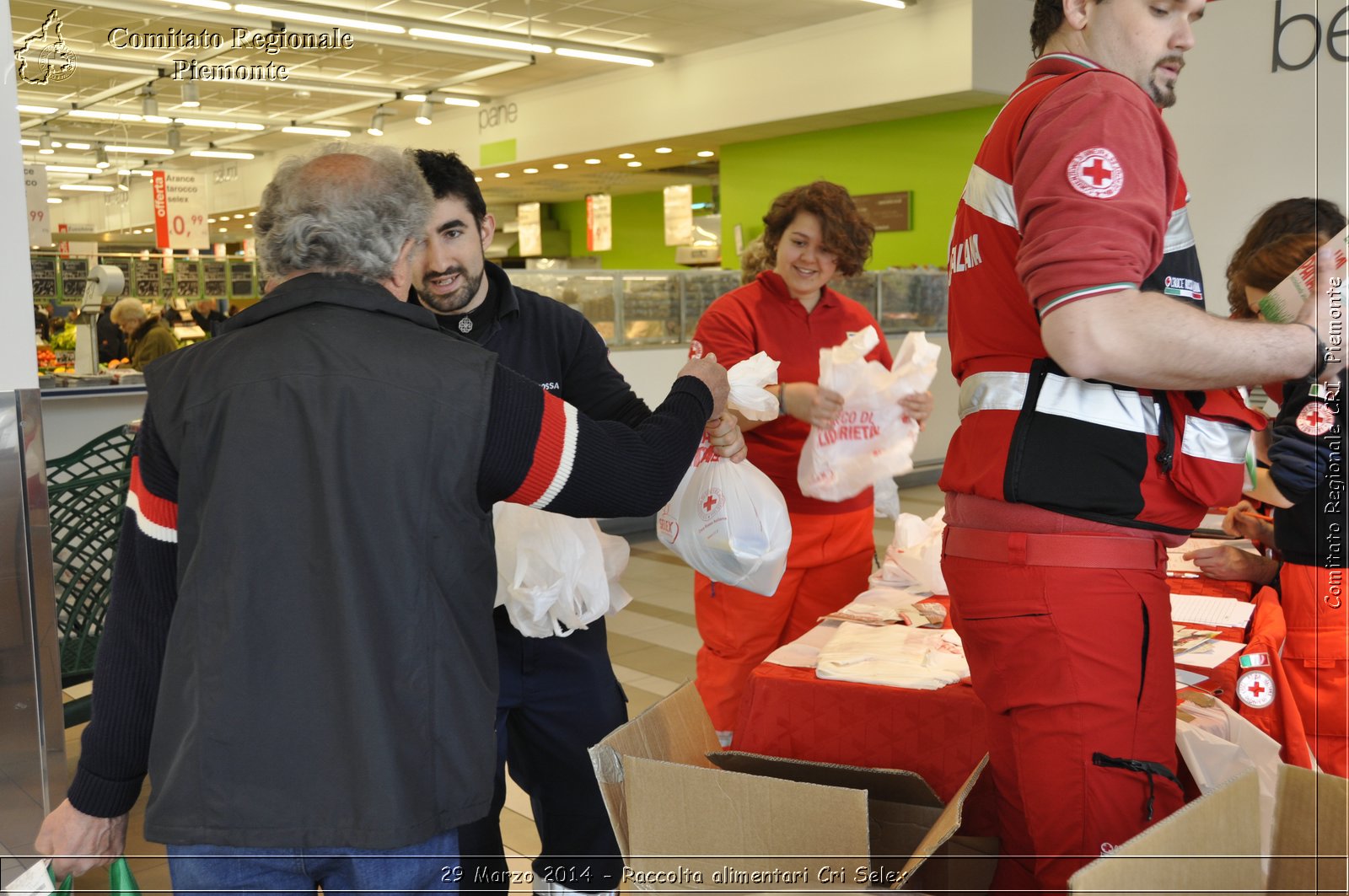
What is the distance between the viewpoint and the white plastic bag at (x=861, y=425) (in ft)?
8.86

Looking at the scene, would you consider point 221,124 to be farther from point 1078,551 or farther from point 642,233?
point 1078,551

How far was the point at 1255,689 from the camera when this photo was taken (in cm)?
187

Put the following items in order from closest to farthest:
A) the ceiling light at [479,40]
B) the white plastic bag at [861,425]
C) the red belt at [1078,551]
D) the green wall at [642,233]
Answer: the red belt at [1078,551] → the white plastic bag at [861,425] → the ceiling light at [479,40] → the green wall at [642,233]

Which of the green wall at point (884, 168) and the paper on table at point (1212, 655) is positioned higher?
the green wall at point (884, 168)

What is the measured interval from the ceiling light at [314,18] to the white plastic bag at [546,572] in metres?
9.06

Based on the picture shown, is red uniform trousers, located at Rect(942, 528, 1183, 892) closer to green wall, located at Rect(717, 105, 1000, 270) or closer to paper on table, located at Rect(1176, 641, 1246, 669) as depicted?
paper on table, located at Rect(1176, 641, 1246, 669)

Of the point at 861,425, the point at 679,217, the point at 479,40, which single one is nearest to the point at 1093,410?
the point at 861,425

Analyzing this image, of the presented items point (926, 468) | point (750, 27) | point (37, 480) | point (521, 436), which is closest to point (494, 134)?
point (750, 27)

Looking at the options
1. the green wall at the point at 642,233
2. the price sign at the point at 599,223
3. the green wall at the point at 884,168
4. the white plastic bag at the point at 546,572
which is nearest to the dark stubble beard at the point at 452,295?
the white plastic bag at the point at 546,572

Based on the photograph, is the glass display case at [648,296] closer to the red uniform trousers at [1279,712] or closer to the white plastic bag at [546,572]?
the white plastic bag at [546,572]

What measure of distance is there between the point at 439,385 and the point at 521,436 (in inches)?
4.8

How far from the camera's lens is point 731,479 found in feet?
7.02

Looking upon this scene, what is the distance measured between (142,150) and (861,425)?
1949 cm

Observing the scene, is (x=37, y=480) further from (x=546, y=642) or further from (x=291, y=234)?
(x=291, y=234)
